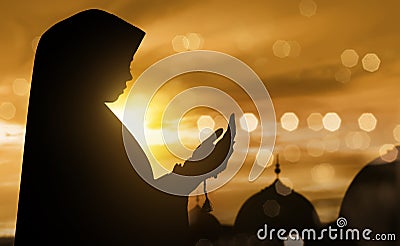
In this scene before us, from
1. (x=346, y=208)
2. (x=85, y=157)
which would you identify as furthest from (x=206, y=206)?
(x=346, y=208)

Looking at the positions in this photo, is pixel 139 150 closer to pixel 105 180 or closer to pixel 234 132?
pixel 105 180

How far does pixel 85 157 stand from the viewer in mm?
5887

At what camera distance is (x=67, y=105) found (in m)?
5.94

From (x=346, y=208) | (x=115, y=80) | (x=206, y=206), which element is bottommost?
(x=206, y=206)

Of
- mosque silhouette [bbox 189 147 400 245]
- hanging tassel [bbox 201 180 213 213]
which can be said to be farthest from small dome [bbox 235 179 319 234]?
hanging tassel [bbox 201 180 213 213]

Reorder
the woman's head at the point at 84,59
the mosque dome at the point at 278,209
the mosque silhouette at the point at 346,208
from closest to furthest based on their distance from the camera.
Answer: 1. the woman's head at the point at 84,59
2. the mosque silhouette at the point at 346,208
3. the mosque dome at the point at 278,209

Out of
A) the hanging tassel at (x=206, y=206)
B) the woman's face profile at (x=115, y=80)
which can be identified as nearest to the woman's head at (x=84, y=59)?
the woman's face profile at (x=115, y=80)

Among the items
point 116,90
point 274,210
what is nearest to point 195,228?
point 116,90

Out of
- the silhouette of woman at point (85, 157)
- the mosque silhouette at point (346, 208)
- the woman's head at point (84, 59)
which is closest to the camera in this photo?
the silhouette of woman at point (85, 157)

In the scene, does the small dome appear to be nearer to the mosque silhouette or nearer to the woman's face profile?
the mosque silhouette

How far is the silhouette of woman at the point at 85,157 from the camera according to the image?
19.0 ft

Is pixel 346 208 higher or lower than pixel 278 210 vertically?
lower

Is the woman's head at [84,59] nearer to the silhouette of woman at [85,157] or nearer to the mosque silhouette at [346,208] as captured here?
the silhouette of woman at [85,157]

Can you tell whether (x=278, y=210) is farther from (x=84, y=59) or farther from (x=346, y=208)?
(x=84, y=59)
